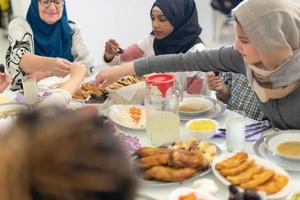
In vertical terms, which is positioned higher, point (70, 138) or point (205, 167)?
point (70, 138)

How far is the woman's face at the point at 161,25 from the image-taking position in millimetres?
2510

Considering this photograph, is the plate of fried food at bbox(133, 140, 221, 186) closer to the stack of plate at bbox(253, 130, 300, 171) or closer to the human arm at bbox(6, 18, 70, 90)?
the stack of plate at bbox(253, 130, 300, 171)

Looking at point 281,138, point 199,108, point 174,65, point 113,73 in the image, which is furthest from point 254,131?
point 113,73

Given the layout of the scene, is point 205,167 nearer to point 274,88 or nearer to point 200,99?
point 274,88

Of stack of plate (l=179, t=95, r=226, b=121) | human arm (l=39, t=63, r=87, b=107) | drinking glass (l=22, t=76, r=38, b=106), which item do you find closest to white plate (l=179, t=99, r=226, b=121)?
stack of plate (l=179, t=95, r=226, b=121)

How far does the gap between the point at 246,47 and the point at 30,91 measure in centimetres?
100

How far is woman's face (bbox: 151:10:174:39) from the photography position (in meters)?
2.51

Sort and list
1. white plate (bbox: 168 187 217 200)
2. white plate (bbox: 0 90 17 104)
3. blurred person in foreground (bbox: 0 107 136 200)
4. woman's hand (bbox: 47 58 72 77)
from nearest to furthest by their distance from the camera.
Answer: blurred person in foreground (bbox: 0 107 136 200), white plate (bbox: 168 187 217 200), white plate (bbox: 0 90 17 104), woman's hand (bbox: 47 58 72 77)

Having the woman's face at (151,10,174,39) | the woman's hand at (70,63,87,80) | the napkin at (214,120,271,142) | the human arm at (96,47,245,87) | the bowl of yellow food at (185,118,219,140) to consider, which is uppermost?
the woman's face at (151,10,174,39)

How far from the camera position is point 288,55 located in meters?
1.58

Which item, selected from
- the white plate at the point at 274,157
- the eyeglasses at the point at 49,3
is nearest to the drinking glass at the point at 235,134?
the white plate at the point at 274,157

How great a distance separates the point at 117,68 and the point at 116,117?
0.28 metres

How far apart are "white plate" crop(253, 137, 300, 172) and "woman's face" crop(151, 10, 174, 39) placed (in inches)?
44.3

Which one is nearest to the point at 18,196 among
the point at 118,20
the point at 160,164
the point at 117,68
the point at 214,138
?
the point at 160,164
